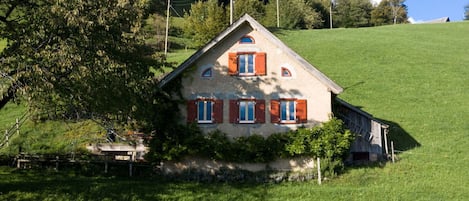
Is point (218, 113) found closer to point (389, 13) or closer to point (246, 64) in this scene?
point (246, 64)

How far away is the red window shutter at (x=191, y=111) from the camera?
24906mm

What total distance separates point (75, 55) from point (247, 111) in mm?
11247

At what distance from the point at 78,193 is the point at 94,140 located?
10.7m

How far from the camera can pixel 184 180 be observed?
23.9 meters

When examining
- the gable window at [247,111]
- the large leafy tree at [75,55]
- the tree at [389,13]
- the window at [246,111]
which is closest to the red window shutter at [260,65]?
the gable window at [247,111]

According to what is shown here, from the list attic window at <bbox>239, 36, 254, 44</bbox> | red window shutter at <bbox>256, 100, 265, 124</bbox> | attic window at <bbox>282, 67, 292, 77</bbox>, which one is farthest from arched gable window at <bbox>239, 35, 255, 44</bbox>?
red window shutter at <bbox>256, 100, 265, 124</bbox>

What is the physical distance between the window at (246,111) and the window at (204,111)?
1.57 meters

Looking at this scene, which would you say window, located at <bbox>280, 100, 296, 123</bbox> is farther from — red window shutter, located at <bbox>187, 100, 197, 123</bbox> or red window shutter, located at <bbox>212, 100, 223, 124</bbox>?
red window shutter, located at <bbox>187, 100, 197, 123</bbox>

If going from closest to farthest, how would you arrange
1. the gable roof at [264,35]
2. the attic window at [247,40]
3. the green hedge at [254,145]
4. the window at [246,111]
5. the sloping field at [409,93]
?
the sloping field at [409,93] → the green hedge at [254,145] → the gable roof at [264,35] → the window at [246,111] → the attic window at [247,40]

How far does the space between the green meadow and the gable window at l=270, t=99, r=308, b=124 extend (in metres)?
3.45

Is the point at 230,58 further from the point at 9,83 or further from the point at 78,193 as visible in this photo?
the point at 9,83

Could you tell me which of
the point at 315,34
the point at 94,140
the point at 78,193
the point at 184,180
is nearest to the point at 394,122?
the point at 184,180

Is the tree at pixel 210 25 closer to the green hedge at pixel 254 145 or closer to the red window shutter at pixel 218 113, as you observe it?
the red window shutter at pixel 218 113

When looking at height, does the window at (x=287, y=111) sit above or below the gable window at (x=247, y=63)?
below
